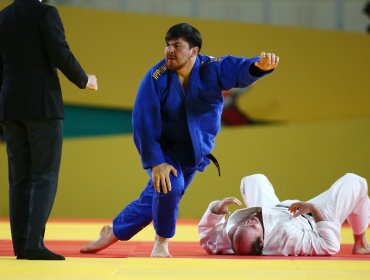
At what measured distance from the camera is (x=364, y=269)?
3.40 metres

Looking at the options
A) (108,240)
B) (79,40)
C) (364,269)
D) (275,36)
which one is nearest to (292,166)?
(275,36)

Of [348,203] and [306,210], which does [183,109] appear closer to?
[306,210]

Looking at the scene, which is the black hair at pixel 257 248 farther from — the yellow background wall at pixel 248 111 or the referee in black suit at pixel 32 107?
the yellow background wall at pixel 248 111

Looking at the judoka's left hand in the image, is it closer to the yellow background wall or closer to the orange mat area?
the orange mat area

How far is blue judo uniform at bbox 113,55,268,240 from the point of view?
13.0 ft

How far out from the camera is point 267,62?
12.6 ft

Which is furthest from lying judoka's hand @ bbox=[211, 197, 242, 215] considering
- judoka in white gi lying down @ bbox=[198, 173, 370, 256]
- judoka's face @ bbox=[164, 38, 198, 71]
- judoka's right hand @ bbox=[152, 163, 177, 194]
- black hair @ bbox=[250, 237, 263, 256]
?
judoka's face @ bbox=[164, 38, 198, 71]

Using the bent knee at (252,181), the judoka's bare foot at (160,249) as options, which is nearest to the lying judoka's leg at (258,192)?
the bent knee at (252,181)

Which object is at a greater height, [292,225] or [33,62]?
[33,62]

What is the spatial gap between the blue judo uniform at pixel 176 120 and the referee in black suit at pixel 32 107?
0.41m

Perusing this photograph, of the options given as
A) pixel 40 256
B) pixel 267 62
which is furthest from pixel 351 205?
pixel 40 256

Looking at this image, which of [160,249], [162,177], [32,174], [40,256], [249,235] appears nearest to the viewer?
[40,256]

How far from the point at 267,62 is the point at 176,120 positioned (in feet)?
2.01

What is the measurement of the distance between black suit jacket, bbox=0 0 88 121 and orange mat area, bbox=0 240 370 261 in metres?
0.88
